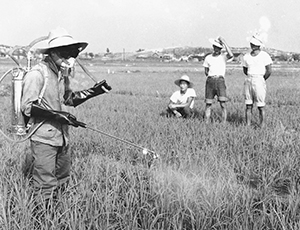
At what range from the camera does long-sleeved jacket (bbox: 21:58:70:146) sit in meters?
2.50

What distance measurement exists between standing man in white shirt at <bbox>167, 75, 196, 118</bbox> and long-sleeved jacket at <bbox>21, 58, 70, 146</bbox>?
3.49m

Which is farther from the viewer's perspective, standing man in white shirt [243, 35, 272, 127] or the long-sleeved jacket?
standing man in white shirt [243, 35, 272, 127]

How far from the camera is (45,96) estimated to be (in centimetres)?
261

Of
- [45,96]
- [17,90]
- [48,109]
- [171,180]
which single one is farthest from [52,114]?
[171,180]

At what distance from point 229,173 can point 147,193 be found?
2.61ft

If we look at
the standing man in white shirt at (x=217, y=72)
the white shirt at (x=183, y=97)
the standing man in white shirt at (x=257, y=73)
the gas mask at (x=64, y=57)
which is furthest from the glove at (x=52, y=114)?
the white shirt at (x=183, y=97)

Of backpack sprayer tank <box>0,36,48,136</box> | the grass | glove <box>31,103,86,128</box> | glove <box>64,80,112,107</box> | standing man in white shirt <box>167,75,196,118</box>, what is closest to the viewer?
the grass

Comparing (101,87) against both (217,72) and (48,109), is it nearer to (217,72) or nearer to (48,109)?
(48,109)

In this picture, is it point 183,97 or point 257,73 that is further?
point 183,97

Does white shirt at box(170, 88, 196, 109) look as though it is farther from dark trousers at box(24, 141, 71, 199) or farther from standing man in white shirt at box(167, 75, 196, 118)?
dark trousers at box(24, 141, 71, 199)

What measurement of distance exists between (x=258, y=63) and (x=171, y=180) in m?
3.26

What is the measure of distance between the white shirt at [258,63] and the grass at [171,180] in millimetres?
825

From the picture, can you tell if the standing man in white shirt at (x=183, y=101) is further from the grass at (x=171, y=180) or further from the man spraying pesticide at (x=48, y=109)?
the man spraying pesticide at (x=48, y=109)

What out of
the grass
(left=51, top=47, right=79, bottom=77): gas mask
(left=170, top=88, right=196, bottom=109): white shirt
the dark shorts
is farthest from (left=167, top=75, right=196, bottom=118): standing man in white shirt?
(left=51, top=47, right=79, bottom=77): gas mask
